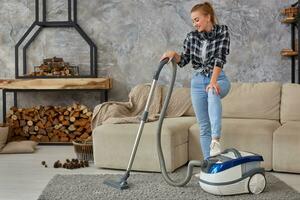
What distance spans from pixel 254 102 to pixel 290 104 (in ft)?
1.06

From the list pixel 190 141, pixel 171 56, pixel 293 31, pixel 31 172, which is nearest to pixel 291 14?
pixel 293 31

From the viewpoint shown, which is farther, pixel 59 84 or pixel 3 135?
pixel 59 84

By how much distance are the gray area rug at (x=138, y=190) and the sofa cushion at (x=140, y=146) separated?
0.92 feet

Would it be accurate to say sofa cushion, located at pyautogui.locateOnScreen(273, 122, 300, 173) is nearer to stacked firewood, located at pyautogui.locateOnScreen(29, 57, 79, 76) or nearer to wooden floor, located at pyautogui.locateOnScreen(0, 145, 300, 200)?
wooden floor, located at pyautogui.locateOnScreen(0, 145, 300, 200)

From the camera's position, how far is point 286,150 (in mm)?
3812

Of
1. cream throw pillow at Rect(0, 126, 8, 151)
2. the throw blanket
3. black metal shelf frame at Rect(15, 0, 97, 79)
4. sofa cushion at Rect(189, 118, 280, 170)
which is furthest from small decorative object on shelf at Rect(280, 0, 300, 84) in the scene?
cream throw pillow at Rect(0, 126, 8, 151)

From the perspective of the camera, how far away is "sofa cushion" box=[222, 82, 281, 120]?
457 cm

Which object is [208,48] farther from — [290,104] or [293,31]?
[293,31]

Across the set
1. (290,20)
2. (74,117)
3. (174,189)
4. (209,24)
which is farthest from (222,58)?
(74,117)

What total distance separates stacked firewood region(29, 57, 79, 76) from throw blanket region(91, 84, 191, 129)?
1000mm

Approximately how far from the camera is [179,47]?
18.6 ft

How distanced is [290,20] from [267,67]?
1.91 feet

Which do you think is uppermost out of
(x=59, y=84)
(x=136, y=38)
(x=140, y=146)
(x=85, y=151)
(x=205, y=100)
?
(x=136, y=38)

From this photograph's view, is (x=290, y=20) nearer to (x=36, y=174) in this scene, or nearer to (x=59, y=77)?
(x=59, y=77)
